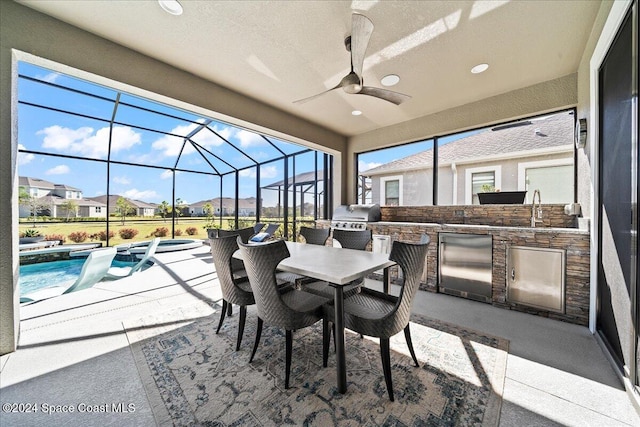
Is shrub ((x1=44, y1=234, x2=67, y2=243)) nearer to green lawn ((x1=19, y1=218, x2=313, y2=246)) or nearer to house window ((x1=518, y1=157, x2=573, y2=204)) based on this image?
green lawn ((x1=19, y1=218, x2=313, y2=246))

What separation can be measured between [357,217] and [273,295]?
308cm

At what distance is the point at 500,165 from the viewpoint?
436cm

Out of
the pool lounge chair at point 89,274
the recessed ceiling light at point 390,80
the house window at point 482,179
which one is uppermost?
the recessed ceiling light at point 390,80

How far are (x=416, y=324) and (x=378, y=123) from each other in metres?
3.62

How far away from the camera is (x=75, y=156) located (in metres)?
5.46

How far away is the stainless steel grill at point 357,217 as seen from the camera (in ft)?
14.2

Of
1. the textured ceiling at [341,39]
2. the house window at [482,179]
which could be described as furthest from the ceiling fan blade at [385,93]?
the house window at [482,179]

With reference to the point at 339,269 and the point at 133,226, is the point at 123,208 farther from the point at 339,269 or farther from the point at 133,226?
the point at 339,269

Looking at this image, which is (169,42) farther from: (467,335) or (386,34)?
(467,335)

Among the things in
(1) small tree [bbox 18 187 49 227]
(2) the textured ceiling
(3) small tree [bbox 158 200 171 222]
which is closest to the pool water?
(1) small tree [bbox 18 187 49 227]

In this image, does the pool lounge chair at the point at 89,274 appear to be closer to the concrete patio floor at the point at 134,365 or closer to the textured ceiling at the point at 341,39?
the concrete patio floor at the point at 134,365

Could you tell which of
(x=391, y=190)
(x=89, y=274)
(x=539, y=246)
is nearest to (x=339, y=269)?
(x=539, y=246)

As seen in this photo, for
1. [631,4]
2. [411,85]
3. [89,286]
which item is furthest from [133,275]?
[631,4]

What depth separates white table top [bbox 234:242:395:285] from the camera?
1.45 m
